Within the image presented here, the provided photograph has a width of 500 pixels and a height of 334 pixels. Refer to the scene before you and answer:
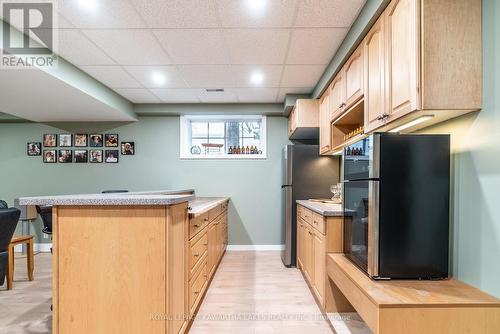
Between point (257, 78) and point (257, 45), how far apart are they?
2.64ft

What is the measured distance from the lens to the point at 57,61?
8.77 feet

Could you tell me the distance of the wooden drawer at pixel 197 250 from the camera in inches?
83.9

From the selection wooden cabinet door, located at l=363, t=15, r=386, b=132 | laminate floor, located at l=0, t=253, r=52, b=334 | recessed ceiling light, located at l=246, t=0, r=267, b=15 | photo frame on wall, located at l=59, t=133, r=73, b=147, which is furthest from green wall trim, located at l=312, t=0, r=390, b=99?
photo frame on wall, located at l=59, t=133, r=73, b=147

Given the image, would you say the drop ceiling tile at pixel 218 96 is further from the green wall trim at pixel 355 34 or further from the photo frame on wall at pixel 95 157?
the photo frame on wall at pixel 95 157

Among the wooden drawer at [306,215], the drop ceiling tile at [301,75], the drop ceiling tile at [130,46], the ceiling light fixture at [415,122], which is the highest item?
the drop ceiling tile at [130,46]

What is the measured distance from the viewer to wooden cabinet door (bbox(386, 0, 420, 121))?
1448 mm

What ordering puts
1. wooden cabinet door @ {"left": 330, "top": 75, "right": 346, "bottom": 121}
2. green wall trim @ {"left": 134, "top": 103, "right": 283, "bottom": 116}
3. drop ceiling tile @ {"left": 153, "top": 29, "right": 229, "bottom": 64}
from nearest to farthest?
drop ceiling tile @ {"left": 153, "top": 29, "right": 229, "bottom": 64}, wooden cabinet door @ {"left": 330, "top": 75, "right": 346, "bottom": 121}, green wall trim @ {"left": 134, "top": 103, "right": 283, "bottom": 116}

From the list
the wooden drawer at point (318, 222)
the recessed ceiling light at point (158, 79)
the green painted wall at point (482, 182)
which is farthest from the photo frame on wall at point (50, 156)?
the green painted wall at point (482, 182)

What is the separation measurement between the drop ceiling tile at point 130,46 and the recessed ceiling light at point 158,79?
1.10 feet

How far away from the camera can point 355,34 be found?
2.16m

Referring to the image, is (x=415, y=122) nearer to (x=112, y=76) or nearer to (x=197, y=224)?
(x=197, y=224)

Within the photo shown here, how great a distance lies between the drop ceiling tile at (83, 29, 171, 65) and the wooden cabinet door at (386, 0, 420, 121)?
6.01 feet

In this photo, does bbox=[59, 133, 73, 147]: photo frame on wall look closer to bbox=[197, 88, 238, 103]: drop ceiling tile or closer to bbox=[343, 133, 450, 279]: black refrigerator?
bbox=[197, 88, 238, 103]: drop ceiling tile

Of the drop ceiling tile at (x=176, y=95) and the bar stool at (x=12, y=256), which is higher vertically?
the drop ceiling tile at (x=176, y=95)
